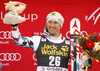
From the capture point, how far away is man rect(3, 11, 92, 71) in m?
2.35

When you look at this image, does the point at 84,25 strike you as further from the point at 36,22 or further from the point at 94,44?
the point at 94,44

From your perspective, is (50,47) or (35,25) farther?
(35,25)

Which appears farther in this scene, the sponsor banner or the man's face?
the sponsor banner

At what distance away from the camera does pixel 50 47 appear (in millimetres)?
2402

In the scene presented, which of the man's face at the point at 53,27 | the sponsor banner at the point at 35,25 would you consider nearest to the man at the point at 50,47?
the man's face at the point at 53,27

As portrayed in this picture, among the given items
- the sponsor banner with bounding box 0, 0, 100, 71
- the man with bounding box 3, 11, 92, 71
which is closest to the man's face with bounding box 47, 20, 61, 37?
the man with bounding box 3, 11, 92, 71

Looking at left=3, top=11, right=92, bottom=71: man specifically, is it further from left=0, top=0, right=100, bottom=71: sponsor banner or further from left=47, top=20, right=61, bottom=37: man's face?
left=0, top=0, right=100, bottom=71: sponsor banner

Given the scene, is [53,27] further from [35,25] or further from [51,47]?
[35,25]

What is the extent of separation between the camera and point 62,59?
2387 millimetres

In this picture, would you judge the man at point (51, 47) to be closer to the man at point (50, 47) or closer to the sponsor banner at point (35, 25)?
the man at point (50, 47)

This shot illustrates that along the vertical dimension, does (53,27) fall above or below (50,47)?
above

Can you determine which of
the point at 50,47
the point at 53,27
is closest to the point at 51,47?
the point at 50,47

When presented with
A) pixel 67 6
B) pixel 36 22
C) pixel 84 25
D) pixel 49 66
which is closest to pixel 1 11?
pixel 36 22

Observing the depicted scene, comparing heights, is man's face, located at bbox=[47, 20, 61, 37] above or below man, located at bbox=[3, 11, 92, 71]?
above
